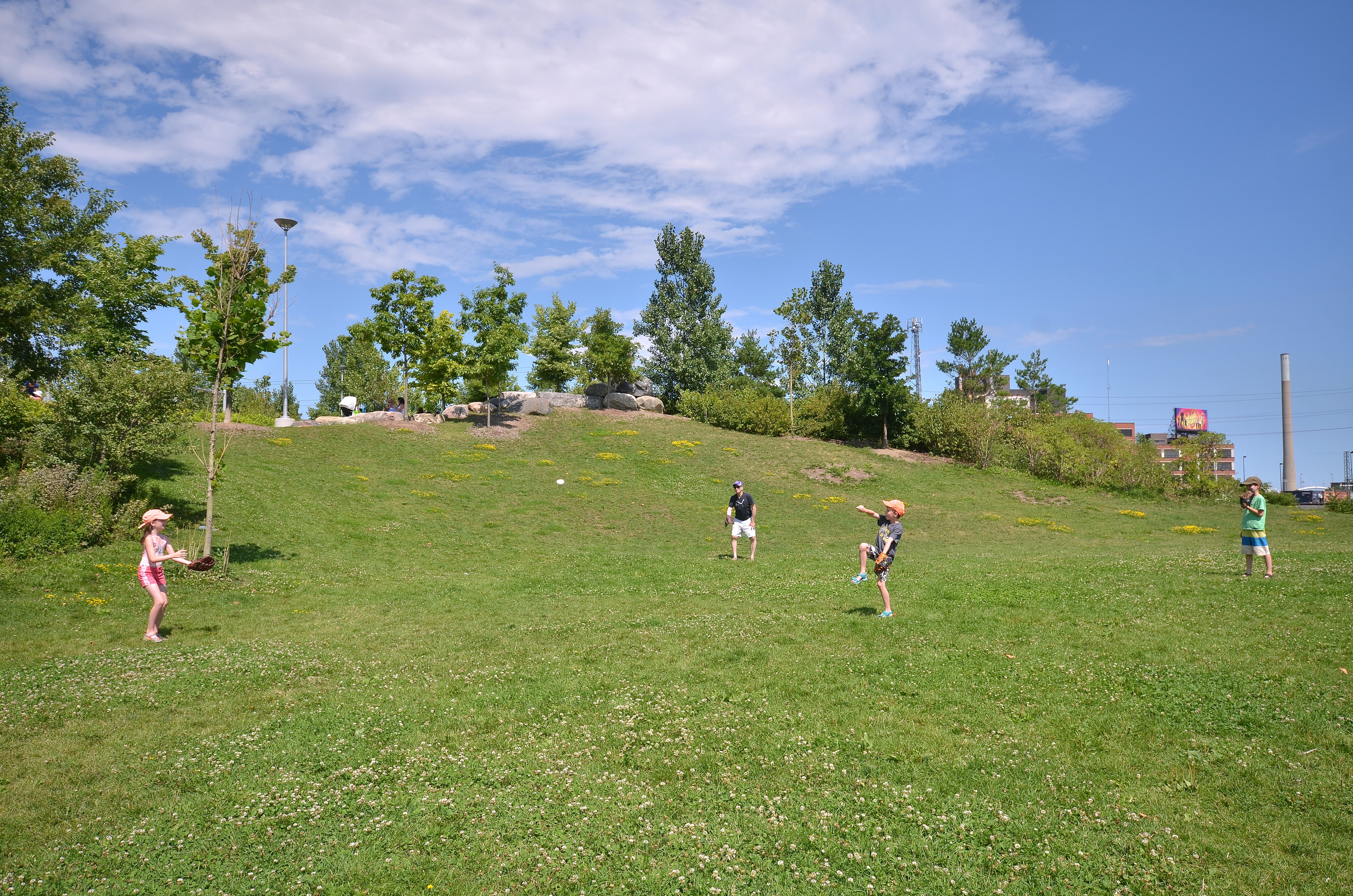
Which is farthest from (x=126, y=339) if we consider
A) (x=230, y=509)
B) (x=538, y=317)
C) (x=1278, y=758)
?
(x=1278, y=758)

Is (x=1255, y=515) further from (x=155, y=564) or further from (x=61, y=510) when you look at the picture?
(x=61, y=510)

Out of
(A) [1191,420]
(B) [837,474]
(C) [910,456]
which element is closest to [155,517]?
(B) [837,474]

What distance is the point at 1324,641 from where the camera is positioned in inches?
474

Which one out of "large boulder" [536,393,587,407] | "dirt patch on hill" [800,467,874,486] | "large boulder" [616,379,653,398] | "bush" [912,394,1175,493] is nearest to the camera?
"dirt patch on hill" [800,467,874,486]

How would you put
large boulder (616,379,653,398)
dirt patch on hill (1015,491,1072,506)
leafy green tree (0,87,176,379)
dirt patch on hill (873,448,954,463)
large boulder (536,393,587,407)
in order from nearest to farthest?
leafy green tree (0,87,176,379) → dirt patch on hill (1015,491,1072,506) → dirt patch on hill (873,448,954,463) → large boulder (536,393,587,407) → large boulder (616,379,653,398)

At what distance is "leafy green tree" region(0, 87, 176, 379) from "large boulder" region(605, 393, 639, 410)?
36.8 meters

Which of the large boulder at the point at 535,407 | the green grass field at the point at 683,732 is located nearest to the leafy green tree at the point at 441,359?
the large boulder at the point at 535,407

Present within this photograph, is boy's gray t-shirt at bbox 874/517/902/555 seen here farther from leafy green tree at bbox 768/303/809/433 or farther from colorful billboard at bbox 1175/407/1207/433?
colorful billboard at bbox 1175/407/1207/433

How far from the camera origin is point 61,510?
68.1ft

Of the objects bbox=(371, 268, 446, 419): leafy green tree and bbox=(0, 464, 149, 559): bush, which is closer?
bbox=(0, 464, 149, 559): bush

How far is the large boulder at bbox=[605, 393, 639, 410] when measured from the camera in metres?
66.6

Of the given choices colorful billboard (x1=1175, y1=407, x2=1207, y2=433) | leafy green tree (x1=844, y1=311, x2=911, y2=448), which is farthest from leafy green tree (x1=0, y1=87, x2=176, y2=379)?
colorful billboard (x1=1175, y1=407, x2=1207, y2=433)

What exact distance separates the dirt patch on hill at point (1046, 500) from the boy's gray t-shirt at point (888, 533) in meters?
35.5

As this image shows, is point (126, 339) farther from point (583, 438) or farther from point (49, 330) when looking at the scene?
point (583, 438)
